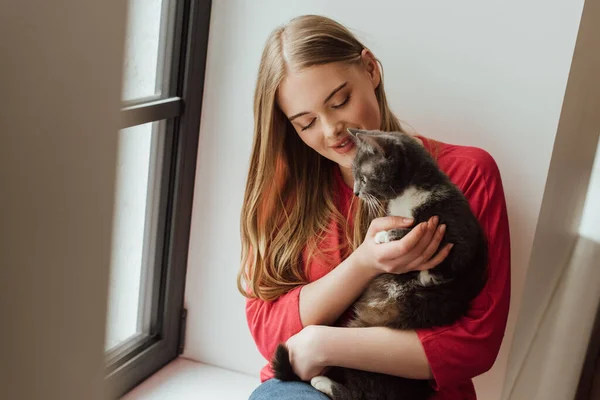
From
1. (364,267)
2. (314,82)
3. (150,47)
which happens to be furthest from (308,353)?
(150,47)

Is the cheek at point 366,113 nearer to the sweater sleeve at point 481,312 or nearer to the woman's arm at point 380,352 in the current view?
the sweater sleeve at point 481,312

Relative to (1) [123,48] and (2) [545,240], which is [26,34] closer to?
(1) [123,48]

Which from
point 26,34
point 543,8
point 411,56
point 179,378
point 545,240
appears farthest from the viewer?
point 179,378

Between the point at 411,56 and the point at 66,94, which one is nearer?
the point at 66,94

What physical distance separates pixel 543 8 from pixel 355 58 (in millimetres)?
426

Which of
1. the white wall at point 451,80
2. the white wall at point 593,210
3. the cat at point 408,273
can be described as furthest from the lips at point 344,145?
the white wall at point 593,210

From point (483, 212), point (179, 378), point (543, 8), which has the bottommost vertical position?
point (179, 378)

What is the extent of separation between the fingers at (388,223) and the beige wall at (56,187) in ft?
3.13

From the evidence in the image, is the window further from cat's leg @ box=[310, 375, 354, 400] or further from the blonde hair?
cat's leg @ box=[310, 375, 354, 400]

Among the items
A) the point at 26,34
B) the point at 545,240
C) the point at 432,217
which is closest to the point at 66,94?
the point at 26,34

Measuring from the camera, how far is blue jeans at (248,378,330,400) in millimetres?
1207

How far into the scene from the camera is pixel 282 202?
4.70ft

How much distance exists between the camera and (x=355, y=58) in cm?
130

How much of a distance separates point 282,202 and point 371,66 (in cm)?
34
